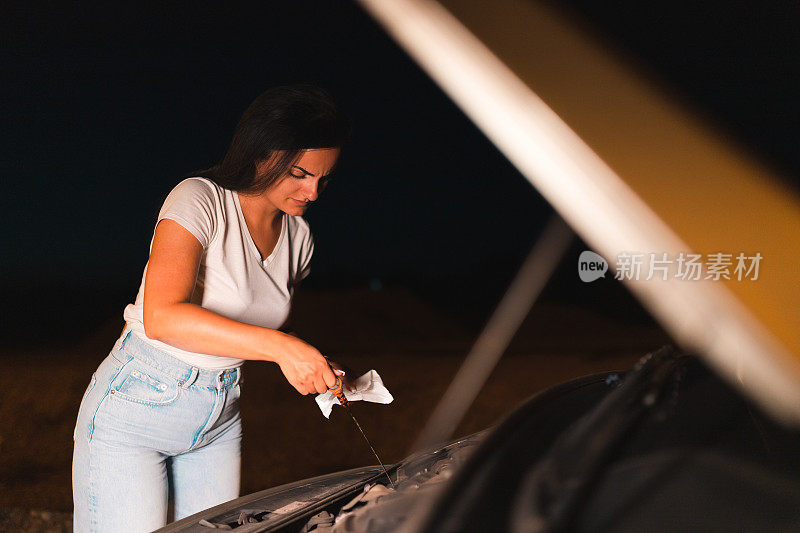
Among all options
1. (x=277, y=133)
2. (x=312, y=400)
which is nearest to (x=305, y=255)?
(x=277, y=133)

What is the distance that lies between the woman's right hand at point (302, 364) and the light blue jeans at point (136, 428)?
0.24 meters

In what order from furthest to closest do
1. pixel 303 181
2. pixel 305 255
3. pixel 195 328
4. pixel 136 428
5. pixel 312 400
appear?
pixel 312 400 < pixel 305 255 < pixel 303 181 < pixel 136 428 < pixel 195 328

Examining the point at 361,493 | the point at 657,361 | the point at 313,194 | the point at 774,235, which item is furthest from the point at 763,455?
the point at 774,235

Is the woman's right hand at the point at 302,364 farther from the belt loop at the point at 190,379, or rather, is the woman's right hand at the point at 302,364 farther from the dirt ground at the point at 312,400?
the dirt ground at the point at 312,400

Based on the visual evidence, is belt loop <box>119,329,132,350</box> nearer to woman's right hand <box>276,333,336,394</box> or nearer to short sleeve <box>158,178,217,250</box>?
short sleeve <box>158,178,217,250</box>

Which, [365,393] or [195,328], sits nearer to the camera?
[195,328]

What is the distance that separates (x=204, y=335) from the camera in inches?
43.1

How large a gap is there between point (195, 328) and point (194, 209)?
0.25 meters

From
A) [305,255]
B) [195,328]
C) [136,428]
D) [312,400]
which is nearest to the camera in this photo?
[195,328]

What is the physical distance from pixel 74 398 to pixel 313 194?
5.68 m

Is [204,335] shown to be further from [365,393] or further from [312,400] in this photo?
[312,400]

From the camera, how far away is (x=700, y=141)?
6.31 m

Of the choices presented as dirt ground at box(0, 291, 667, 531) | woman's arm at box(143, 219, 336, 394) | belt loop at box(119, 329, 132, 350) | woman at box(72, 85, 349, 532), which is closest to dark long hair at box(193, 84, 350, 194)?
woman at box(72, 85, 349, 532)

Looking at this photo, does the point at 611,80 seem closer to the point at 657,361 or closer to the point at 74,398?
the point at 657,361
